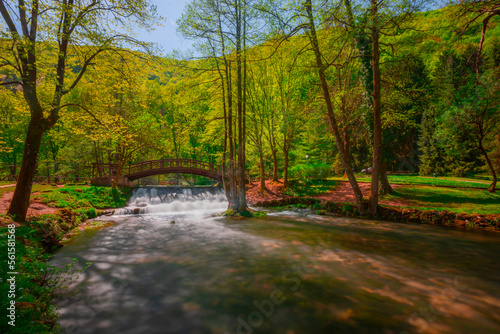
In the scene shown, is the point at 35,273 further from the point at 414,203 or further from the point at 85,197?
the point at 414,203

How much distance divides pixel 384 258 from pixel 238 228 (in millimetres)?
5493

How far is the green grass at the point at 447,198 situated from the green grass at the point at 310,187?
4.60 metres

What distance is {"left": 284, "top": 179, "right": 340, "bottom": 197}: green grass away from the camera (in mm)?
17467

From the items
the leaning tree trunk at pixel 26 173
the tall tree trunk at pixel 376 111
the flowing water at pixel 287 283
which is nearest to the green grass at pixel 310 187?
the tall tree trunk at pixel 376 111

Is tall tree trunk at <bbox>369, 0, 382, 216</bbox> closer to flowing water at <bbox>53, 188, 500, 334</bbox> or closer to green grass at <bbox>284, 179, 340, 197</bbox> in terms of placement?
flowing water at <bbox>53, 188, 500, 334</bbox>

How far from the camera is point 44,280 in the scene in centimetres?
392

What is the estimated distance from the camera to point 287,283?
14.5ft

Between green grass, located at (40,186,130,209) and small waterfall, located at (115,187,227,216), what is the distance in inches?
38.1

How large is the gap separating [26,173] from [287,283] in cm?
887

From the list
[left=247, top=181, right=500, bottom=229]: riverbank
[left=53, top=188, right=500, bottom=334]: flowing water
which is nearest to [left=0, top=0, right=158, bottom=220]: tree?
[left=53, top=188, right=500, bottom=334]: flowing water

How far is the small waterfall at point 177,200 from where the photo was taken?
663 inches

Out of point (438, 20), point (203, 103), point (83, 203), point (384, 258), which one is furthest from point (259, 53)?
point (83, 203)

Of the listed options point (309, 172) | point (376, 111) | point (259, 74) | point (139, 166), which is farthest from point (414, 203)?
point (139, 166)

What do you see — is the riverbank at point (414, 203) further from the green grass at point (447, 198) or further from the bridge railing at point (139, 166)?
the bridge railing at point (139, 166)
